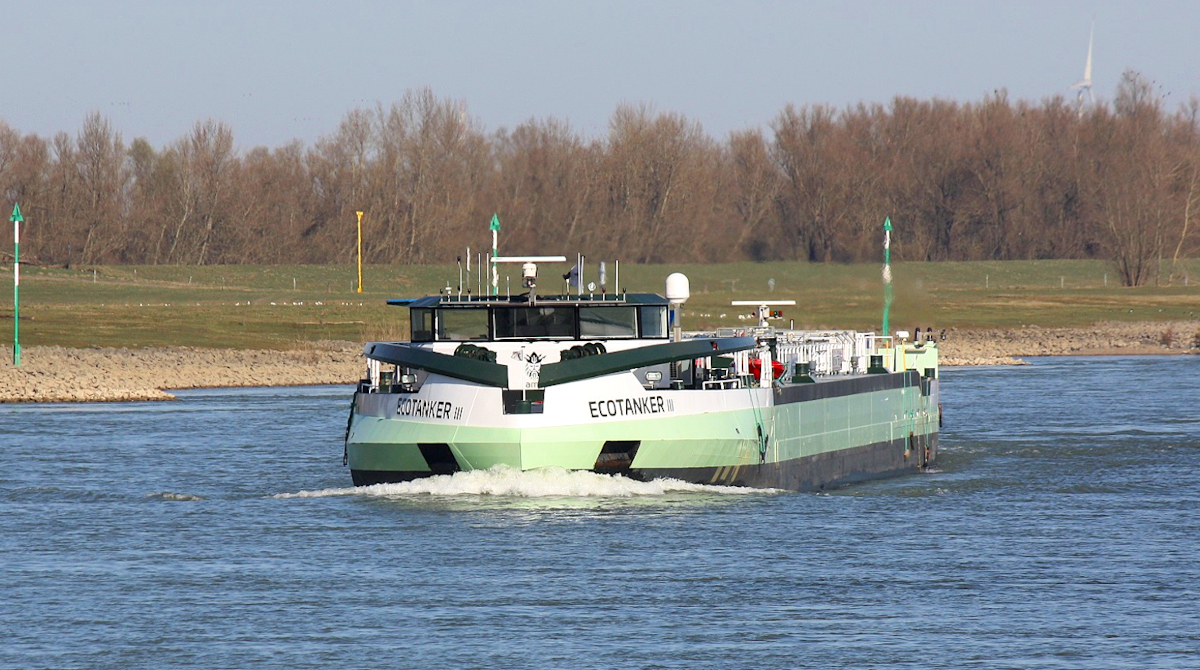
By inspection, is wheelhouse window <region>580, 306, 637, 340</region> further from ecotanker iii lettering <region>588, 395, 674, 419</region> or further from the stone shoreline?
the stone shoreline

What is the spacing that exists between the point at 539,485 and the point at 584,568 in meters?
5.30

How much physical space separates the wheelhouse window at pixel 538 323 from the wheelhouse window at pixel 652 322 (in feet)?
4.41

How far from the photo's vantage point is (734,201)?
12156cm

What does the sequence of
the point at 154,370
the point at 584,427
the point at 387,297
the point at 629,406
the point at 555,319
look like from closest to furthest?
the point at 584,427 < the point at 629,406 < the point at 555,319 < the point at 154,370 < the point at 387,297

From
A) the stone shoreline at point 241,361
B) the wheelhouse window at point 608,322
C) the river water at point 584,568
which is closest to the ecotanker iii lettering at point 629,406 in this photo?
the river water at point 584,568

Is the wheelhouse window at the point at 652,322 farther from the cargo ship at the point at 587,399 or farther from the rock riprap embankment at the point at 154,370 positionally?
the rock riprap embankment at the point at 154,370

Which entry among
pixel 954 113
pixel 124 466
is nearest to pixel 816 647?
pixel 124 466

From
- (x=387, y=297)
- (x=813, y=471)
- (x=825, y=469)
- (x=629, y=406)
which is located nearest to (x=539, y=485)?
(x=629, y=406)

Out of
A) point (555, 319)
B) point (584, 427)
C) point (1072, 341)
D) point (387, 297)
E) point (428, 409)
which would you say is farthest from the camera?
point (387, 297)

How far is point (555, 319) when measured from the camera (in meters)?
33.3

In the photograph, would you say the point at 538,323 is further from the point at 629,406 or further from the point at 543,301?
the point at 629,406

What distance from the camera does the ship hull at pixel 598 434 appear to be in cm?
3023

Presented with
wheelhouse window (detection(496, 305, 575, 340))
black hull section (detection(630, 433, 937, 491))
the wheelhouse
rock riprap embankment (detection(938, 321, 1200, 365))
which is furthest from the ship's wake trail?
rock riprap embankment (detection(938, 321, 1200, 365))

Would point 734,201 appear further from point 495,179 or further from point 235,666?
point 235,666
